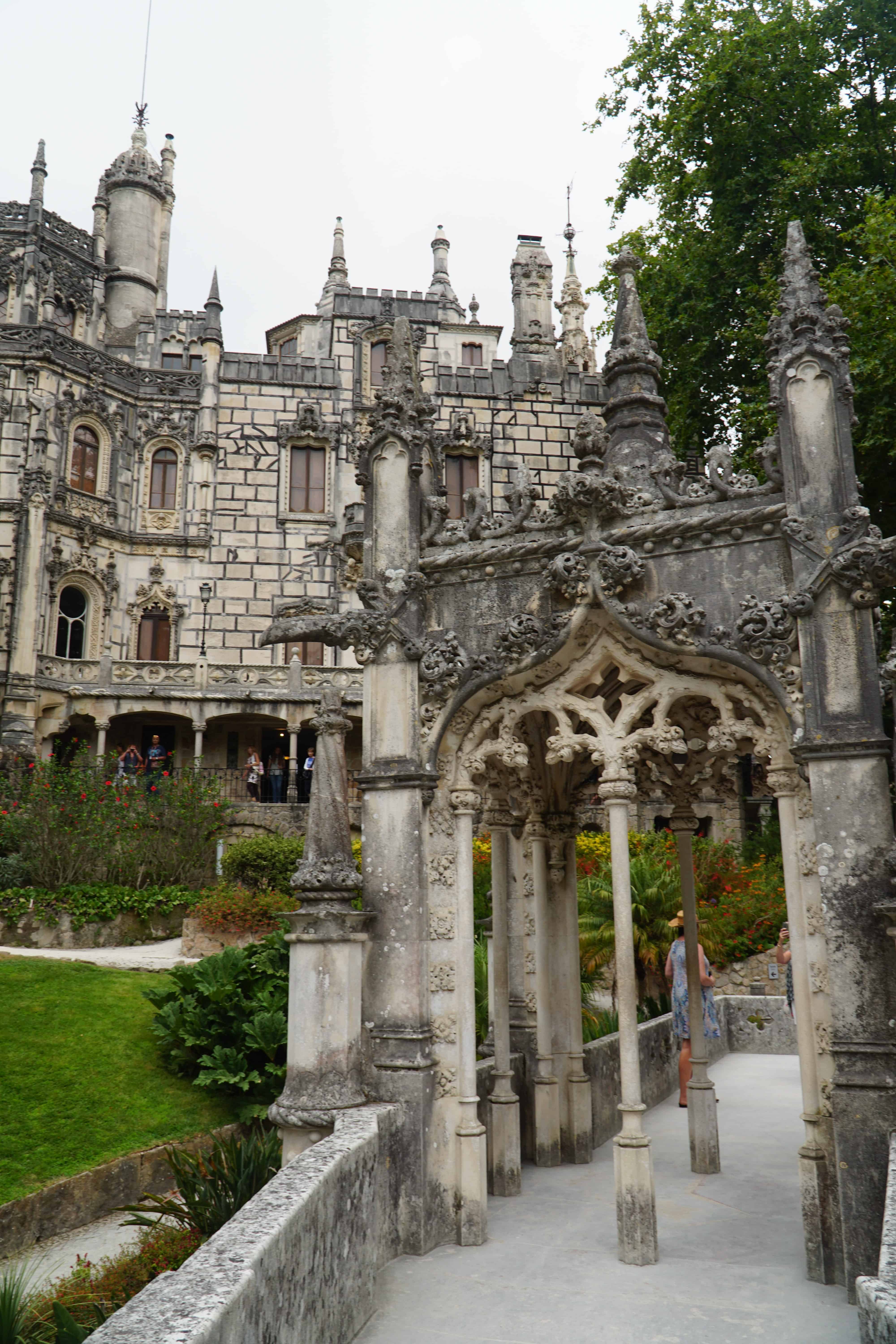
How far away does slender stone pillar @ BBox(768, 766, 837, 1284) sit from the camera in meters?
5.56

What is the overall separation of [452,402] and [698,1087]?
87.2 ft

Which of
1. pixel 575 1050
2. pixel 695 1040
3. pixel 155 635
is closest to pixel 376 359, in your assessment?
pixel 155 635

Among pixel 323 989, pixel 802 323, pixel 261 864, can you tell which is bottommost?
pixel 323 989

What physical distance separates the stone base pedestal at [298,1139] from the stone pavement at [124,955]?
25.7 ft

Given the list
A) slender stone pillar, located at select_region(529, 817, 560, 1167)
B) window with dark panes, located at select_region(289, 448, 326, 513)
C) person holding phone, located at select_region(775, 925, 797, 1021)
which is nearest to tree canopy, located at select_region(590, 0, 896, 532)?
person holding phone, located at select_region(775, 925, 797, 1021)

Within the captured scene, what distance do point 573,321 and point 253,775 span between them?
1182 inches

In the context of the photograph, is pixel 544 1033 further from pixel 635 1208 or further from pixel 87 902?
pixel 87 902

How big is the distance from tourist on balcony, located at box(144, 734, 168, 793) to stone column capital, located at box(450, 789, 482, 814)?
14629 mm

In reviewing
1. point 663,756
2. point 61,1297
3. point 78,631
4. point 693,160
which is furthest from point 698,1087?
point 78,631

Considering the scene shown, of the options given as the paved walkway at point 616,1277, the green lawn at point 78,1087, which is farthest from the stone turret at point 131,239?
the paved walkway at point 616,1277

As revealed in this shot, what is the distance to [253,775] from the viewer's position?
82.8ft

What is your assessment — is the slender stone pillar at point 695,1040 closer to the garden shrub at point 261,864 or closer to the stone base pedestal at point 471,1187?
the stone base pedestal at point 471,1187

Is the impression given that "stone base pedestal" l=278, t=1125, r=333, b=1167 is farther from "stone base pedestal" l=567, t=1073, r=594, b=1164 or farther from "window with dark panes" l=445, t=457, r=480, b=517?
"window with dark panes" l=445, t=457, r=480, b=517

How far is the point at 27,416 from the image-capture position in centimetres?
2945
